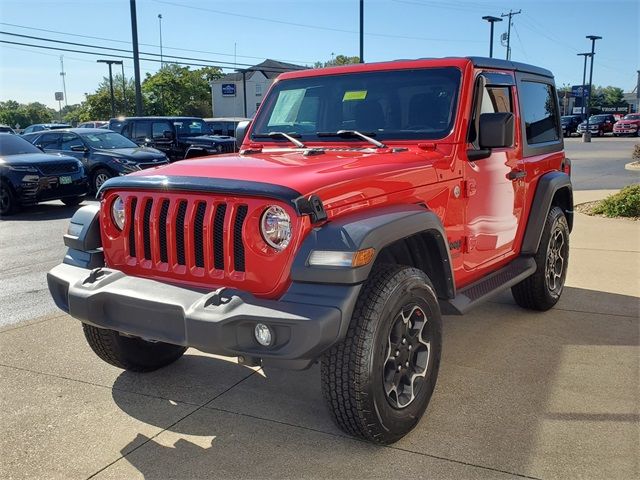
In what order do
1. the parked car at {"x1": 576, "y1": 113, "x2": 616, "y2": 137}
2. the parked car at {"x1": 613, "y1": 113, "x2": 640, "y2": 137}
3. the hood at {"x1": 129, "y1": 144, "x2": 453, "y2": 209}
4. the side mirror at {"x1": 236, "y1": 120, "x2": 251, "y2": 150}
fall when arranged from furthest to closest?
the parked car at {"x1": 576, "y1": 113, "x2": 616, "y2": 137}, the parked car at {"x1": 613, "y1": 113, "x2": 640, "y2": 137}, the side mirror at {"x1": 236, "y1": 120, "x2": 251, "y2": 150}, the hood at {"x1": 129, "y1": 144, "x2": 453, "y2": 209}

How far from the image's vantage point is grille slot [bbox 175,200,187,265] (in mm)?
3062

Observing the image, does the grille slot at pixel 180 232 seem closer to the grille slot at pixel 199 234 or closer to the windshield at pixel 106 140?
the grille slot at pixel 199 234

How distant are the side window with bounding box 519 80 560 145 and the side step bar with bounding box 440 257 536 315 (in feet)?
3.24

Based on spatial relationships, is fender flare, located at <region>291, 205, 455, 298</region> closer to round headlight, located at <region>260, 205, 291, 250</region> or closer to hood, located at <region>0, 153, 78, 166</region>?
round headlight, located at <region>260, 205, 291, 250</region>

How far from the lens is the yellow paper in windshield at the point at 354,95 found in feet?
13.7


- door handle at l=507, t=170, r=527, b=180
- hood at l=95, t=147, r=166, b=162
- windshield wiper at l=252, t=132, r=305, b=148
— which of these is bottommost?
hood at l=95, t=147, r=166, b=162

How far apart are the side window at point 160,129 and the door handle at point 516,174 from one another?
13.5 meters

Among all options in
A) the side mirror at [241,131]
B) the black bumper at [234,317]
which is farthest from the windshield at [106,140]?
the black bumper at [234,317]

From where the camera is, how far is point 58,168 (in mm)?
11727

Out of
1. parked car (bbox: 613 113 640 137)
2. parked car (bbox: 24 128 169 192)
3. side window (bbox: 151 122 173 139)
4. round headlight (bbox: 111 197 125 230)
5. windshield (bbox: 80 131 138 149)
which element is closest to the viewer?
round headlight (bbox: 111 197 125 230)

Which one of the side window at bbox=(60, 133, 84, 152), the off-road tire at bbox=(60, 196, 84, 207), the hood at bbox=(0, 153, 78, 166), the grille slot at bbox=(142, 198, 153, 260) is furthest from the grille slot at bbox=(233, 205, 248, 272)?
the side window at bbox=(60, 133, 84, 152)

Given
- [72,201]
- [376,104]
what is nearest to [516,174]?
[376,104]

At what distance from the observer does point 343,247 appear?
2.68m

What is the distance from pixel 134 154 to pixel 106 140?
1106mm
